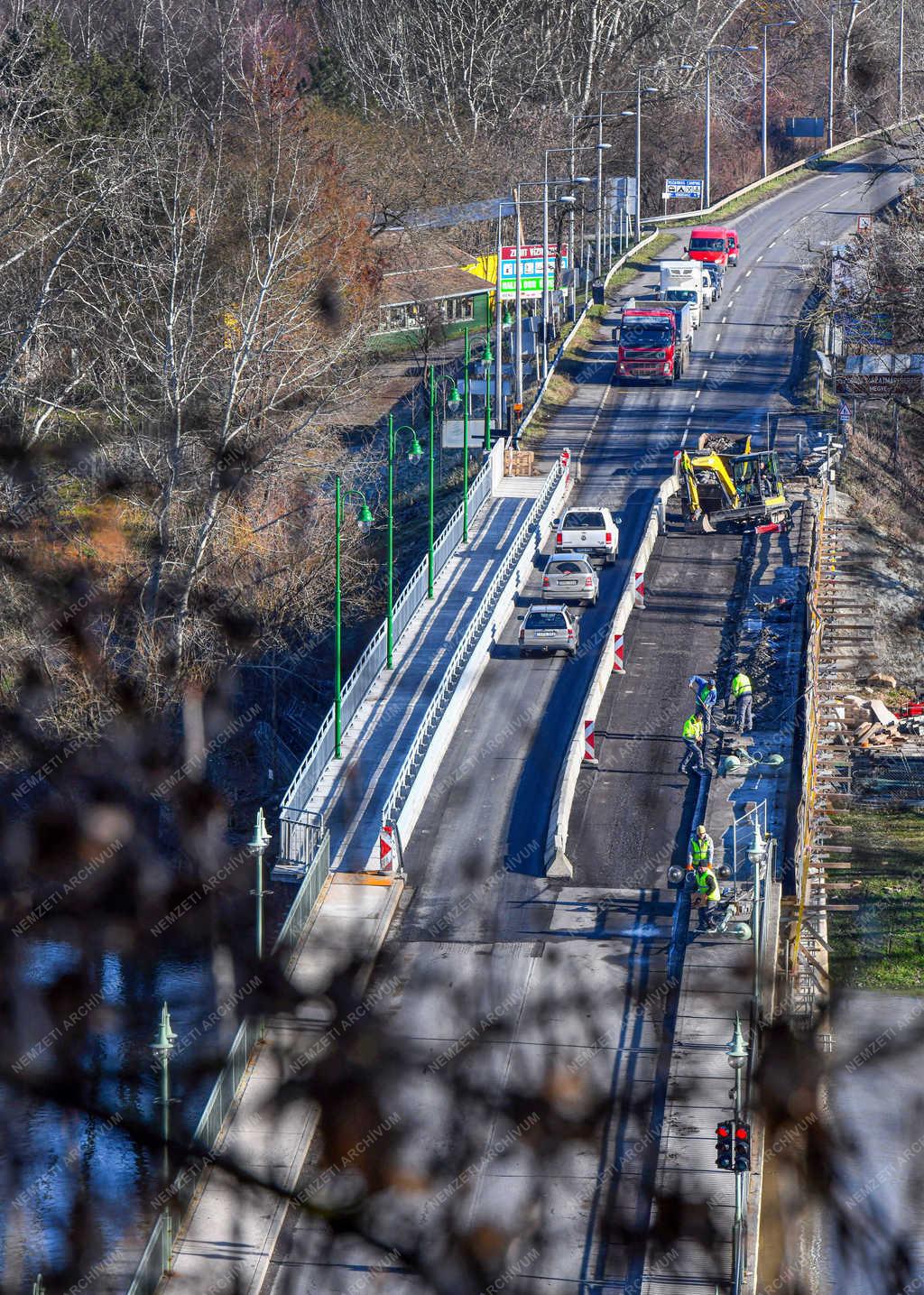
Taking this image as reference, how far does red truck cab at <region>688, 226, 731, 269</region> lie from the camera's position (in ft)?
267

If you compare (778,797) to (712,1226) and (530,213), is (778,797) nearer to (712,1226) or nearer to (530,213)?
(712,1226)

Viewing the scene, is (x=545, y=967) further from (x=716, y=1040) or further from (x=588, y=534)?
(x=588, y=534)

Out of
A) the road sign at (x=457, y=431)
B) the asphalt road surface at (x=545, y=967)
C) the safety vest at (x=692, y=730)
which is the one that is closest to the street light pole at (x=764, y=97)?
the road sign at (x=457, y=431)

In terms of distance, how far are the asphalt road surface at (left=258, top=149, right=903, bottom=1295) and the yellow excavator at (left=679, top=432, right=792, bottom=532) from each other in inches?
38.9

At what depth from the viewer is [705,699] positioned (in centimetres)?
3669

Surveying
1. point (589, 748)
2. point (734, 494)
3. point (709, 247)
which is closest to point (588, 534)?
A: point (734, 494)

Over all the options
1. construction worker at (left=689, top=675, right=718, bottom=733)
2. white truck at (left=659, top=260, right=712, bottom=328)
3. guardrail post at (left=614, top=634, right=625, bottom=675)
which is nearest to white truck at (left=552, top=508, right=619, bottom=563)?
guardrail post at (left=614, top=634, right=625, bottom=675)

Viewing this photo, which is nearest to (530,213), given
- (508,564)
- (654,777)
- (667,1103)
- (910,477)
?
(910,477)

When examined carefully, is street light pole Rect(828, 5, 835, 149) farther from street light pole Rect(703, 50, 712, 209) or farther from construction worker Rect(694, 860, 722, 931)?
construction worker Rect(694, 860, 722, 931)

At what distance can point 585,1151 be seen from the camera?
25.0 metres

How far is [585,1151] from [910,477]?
127 ft

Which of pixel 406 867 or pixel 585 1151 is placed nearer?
pixel 585 1151

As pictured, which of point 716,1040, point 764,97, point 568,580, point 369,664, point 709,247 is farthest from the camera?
point 764,97

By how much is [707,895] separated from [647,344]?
36.6 meters
